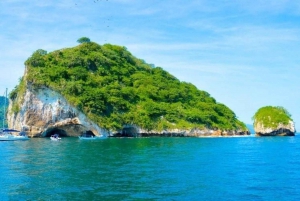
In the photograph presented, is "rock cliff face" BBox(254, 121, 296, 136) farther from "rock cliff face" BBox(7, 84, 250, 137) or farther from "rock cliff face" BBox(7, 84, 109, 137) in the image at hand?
"rock cliff face" BBox(7, 84, 109, 137)

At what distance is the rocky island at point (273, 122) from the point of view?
4213 inches

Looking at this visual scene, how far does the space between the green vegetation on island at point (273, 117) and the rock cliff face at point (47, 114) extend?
51741mm

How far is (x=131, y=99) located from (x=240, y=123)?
43.0m

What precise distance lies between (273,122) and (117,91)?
163 ft

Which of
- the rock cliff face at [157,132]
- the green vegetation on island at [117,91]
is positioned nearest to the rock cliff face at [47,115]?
the green vegetation on island at [117,91]

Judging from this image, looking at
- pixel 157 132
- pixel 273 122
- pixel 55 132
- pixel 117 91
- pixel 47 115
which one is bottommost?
pixel 55 132

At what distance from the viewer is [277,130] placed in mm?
109000

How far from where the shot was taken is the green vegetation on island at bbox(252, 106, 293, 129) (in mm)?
106812

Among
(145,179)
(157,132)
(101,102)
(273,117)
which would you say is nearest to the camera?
(145,179)

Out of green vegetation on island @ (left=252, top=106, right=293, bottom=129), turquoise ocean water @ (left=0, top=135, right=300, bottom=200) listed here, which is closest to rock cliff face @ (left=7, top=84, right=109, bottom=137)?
turquoise ocean water @ (left=0, top=135, right=300, bottom=200)

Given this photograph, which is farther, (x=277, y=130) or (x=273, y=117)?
(x=277, y=130)

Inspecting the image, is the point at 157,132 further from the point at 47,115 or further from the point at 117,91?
the point at 47,115

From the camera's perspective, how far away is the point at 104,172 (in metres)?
28.0

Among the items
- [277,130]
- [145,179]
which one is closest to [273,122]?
[277,130]
